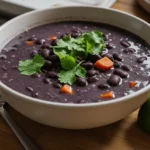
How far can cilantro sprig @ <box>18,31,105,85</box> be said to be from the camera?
1.24m

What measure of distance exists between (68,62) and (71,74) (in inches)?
1.6

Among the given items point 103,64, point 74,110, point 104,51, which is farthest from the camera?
point 104,51

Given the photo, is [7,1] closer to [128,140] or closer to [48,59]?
[48,59]

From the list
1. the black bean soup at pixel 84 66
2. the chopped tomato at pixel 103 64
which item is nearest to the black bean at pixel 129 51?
the black bean soup at pixel 84 66

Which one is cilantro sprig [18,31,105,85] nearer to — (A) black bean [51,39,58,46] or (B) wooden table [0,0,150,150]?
(A) black bean [51,39,58,46]

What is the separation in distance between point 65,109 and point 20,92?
0.20 m

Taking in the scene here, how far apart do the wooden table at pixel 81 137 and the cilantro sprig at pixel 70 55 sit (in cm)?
17

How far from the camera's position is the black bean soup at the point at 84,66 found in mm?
1197

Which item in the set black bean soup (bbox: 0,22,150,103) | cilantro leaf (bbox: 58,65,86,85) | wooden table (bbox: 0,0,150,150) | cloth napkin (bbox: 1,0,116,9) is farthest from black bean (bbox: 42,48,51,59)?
cloth napkin (bbox: 1,0,116,9)

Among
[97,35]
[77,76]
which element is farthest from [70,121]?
[97,35]

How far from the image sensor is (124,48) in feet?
4.68

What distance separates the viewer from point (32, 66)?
49.8 inches

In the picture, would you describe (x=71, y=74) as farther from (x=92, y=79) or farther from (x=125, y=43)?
(x=125, y=43)

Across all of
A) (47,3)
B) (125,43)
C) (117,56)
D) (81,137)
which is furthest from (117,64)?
(47,3)
